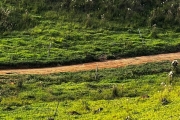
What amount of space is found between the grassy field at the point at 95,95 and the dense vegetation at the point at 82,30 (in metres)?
2.27

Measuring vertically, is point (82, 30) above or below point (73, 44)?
above

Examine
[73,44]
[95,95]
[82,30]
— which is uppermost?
[82,30]

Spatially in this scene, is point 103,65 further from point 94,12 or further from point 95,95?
point 94,12

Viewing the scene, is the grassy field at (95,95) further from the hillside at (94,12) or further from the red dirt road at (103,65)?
the hillside at (94,12)

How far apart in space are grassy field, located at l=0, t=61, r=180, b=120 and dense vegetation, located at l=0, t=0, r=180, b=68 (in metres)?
2.27

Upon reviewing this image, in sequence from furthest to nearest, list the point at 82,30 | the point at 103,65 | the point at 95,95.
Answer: the point at 82,30, the point at 103,65, the point at 95,95

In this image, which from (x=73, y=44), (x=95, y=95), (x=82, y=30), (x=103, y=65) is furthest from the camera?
(x=82, y=30)

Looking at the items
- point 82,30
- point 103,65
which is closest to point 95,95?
point 103,65

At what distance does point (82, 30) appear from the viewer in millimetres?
29828

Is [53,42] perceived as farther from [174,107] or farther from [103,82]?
[174,107]

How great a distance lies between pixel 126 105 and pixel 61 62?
310 inches

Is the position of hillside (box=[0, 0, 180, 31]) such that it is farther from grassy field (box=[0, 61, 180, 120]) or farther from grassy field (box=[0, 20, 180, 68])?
grassy field (box=[0, 61, 180, 120])

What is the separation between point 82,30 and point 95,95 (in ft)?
33.7

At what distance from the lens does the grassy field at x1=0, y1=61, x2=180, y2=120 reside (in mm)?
17125
